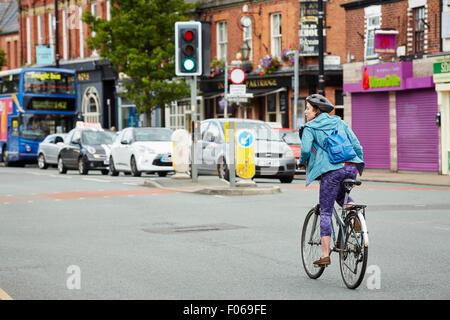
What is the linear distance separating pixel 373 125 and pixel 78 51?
29845mm

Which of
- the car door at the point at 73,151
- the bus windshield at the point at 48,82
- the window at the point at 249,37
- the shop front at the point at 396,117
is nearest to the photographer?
the shop front at the point at 396,117

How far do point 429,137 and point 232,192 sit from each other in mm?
12811

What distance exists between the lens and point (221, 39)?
149ft

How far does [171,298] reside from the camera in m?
7.89

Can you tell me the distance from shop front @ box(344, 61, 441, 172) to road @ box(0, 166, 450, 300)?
11250 millimetres

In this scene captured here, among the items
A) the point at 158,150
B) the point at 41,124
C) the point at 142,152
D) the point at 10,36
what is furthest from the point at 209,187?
the point at 10,36

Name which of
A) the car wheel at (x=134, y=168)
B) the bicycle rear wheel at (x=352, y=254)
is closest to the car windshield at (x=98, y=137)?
the car wheel at (x=134, y=168)

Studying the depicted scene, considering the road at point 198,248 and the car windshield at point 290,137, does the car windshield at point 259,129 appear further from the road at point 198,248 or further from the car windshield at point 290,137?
the road at point 198,248

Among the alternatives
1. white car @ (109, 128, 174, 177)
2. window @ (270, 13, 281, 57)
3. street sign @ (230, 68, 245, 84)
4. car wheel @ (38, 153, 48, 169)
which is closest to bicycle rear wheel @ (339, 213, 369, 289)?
white car @ (109, 128, 174, 177)

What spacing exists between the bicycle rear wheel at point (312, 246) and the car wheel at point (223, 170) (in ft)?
49.2

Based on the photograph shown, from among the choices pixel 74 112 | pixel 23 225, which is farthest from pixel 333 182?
pixel 74 112

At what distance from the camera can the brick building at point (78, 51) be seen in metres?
57.0

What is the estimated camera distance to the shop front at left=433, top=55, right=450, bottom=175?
29.9 metres

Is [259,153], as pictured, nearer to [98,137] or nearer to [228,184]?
[228,184]
